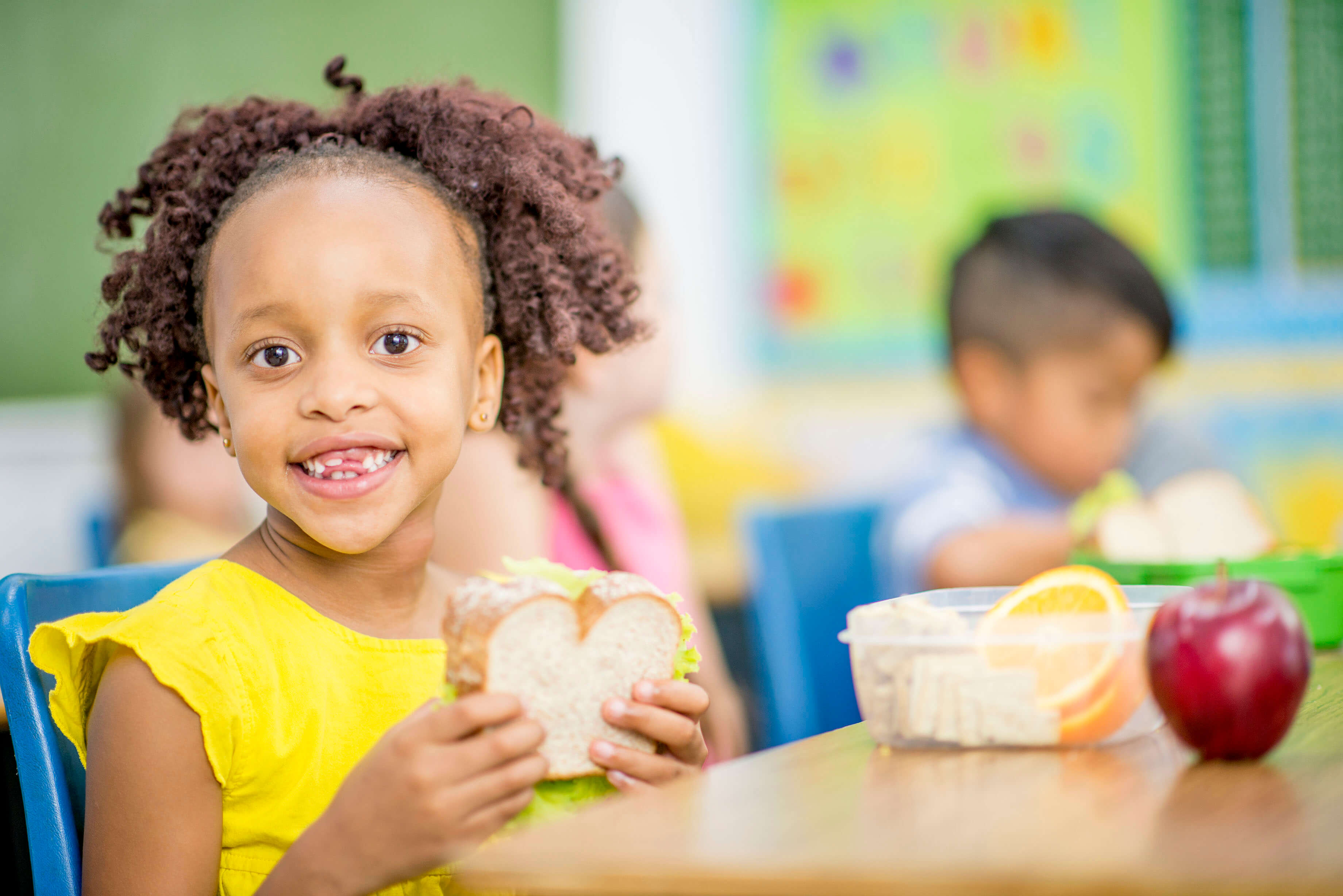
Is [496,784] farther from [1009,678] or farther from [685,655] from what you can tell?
[1009,678]

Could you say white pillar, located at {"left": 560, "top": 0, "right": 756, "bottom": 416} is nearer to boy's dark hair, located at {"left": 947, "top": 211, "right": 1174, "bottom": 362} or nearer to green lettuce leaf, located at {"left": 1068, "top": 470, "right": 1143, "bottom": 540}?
boy's dark hair, located at {"left": 947, "top": 211, "right": 1174, "bottom": 362}

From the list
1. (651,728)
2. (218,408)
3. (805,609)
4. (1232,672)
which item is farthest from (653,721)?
(805,609)

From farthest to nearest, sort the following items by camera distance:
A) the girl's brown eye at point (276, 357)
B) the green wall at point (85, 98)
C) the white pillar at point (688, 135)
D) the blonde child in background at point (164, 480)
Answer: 1. the green wall at point (85, 98)
2. the white pillar at point (688, 135)
3. the blonde child in background at point (164, 480)
4. the girl's brown eye at point (276, 357)

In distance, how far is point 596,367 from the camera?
6.54 ft

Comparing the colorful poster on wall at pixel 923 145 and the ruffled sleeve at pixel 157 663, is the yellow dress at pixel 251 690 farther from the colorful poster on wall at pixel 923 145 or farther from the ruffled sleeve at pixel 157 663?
the colorful poster on wall at pixel 923 145

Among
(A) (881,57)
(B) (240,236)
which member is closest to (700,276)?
(A) (881,57)

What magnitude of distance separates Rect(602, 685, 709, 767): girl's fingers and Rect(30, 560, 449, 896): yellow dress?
30cm

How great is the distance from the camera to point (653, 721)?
813mm

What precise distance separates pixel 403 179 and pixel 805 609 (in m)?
1.06

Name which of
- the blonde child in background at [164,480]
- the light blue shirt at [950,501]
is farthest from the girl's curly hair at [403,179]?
the blonde child in background at [164,480]

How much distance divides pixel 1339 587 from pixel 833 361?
2677mm

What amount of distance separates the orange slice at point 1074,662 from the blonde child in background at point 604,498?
0.86m

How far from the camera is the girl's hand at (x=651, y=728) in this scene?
2.62 ft

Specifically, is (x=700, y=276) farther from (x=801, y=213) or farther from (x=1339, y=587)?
(x=1339, y=587)
